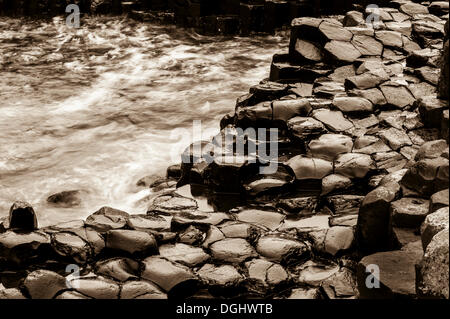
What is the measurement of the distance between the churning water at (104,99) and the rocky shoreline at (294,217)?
0.90m

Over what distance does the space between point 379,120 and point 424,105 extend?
714mm

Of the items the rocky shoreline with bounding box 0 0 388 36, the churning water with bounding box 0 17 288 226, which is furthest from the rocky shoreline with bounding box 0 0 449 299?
the rocky shoreline with bounding box 0 0 388 36

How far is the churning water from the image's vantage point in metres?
6.17

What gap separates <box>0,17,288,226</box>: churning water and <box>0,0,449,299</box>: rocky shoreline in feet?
2.96

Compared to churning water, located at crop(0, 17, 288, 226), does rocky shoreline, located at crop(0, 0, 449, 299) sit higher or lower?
higher

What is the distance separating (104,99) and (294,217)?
175 inches

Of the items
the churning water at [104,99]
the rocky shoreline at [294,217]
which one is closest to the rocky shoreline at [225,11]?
the churning water at [104,99]

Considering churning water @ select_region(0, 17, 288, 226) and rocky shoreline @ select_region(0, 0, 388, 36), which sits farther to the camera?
rocky shoreline @ select_region(0, 0, 388, 36)

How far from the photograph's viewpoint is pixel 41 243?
406cm

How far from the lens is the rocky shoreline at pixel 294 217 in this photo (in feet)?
11.6

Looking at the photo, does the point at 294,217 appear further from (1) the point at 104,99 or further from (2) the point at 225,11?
(2) the point at 225,11

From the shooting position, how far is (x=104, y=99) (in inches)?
324

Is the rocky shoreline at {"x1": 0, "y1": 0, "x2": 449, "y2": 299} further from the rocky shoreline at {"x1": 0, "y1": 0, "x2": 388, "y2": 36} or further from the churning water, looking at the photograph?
the rocky shoreline at {"x1": 0, "y1": 0, "x2": 388, "y2": 36}
